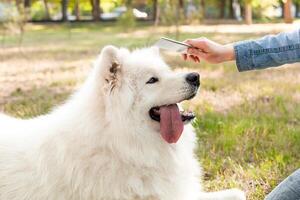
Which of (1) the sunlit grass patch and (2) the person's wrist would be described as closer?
(2) the person's wrist

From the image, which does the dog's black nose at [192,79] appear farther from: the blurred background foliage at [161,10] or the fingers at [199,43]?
the blurred background foliage at [161,10]

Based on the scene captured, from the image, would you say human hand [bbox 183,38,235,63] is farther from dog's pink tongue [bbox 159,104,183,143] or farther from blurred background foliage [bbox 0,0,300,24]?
dog's pink tongue [bbox 159,104,183,143]

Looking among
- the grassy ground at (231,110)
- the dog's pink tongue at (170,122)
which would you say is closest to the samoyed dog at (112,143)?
the dog's pink tongue at (170,122)

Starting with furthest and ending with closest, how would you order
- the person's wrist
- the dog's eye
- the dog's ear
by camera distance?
1. the person's wrist
2. the dog's eye
3. the dog's ear

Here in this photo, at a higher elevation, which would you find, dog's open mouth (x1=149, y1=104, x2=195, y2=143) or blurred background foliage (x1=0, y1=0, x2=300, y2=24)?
blurred background foliage (x1=0, y1=0, x2=300, y2=24)

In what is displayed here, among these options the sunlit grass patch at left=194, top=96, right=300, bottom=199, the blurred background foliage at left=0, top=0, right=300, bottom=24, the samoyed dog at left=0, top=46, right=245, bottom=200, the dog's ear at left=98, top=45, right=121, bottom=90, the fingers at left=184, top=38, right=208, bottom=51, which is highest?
the blurred background foliage at left=0, top=0, right=300, bottom=24

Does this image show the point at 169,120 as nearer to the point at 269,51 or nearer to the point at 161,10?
the point at 269,51

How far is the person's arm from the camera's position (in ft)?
10.7

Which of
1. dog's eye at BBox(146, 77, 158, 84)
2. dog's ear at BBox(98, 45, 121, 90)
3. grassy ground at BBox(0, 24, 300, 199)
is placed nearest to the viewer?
dog's ear at BBox(98, 45, 121, 90)

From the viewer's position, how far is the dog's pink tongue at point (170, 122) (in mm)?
3016

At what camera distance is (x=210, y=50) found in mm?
3406

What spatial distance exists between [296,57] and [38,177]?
5.78 ft

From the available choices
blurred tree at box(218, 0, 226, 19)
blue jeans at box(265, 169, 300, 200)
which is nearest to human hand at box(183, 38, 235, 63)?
blue jeans at box(265, 169, 300, 200)

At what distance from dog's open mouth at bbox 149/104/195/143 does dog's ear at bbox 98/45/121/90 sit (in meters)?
0.29
